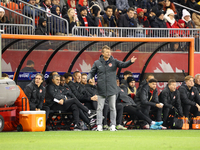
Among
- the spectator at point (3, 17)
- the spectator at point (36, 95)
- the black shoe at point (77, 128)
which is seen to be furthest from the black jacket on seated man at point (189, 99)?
the spectator at point (3, 17)

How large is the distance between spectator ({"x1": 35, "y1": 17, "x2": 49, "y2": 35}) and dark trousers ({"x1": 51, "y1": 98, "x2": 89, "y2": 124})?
2844 millimetres

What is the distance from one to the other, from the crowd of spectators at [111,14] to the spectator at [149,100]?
2913 mm

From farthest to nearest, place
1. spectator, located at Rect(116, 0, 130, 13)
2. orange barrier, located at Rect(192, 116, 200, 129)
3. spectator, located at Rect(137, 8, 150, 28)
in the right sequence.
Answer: spectator, located at Rect(116, 0, 130, 13), spectator, located at Rect(137, 8, 150, 28), orange barrier, located at Rect(192, 116, 200, 129)

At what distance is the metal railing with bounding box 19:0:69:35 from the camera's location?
13781mm

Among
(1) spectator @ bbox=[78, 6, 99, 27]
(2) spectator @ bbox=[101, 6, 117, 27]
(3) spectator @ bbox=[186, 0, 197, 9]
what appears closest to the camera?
(1) spectator @ bbox=[78, 6, 99, 27]

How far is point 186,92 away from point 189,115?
0.64 meters

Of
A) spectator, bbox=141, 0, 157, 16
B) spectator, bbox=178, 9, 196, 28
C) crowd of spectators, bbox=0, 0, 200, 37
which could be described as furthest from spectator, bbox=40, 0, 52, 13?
spectator, bbox=178, 9, 196, 28

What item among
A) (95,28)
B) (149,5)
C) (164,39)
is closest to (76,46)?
(95,28)

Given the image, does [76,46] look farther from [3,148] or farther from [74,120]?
[3,148]

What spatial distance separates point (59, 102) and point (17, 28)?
10.0 feet

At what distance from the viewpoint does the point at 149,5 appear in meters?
19.1

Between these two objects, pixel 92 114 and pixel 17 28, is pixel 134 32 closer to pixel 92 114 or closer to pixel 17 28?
pixel 17 28

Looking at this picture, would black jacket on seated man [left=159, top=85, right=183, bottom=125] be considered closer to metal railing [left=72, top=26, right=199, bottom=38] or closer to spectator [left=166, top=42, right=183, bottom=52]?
spectator [left=166, top=42, right=183, bottom=52]

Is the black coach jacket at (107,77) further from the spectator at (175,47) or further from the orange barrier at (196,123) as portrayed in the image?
the spectator at (175,47)
